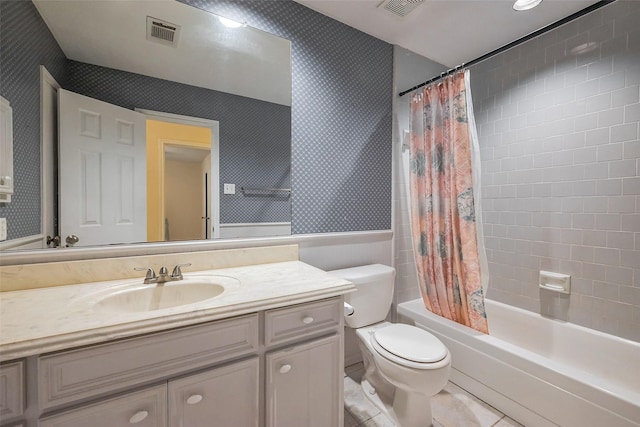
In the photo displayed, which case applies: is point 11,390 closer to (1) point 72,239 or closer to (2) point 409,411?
(1) point 72,239

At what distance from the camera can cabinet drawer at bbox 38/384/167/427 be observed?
0.73 metres

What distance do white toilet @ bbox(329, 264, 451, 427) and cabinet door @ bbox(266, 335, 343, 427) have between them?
296 mm

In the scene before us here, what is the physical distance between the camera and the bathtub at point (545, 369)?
4.05 ft

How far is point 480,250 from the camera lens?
5.40ft

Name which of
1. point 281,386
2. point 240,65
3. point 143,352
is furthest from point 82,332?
point 240,65

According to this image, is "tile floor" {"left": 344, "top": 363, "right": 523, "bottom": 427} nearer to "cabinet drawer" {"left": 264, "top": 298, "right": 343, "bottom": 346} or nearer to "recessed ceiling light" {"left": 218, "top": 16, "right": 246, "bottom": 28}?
"cabinet drawer" {"left": 264, "top": 298, "right": 343, "bottom": 346}

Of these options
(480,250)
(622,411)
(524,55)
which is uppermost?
(524,55)

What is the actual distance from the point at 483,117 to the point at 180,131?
239cm

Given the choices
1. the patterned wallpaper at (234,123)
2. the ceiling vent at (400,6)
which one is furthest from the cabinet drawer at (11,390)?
the ceiling vent at (400,6)

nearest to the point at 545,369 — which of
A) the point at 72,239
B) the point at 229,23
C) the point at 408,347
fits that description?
the point at 408,347

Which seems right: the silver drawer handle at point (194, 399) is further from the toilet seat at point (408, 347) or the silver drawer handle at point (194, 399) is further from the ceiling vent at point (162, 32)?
the ceiling vent at point (162, 32)

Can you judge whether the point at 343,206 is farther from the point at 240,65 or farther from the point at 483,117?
the point at 483,117

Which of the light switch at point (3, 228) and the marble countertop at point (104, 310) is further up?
the light switch at point (3, 228)

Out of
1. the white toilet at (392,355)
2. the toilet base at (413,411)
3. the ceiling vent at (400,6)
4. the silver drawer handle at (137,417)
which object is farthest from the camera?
the ceiling vent at (400,6)
